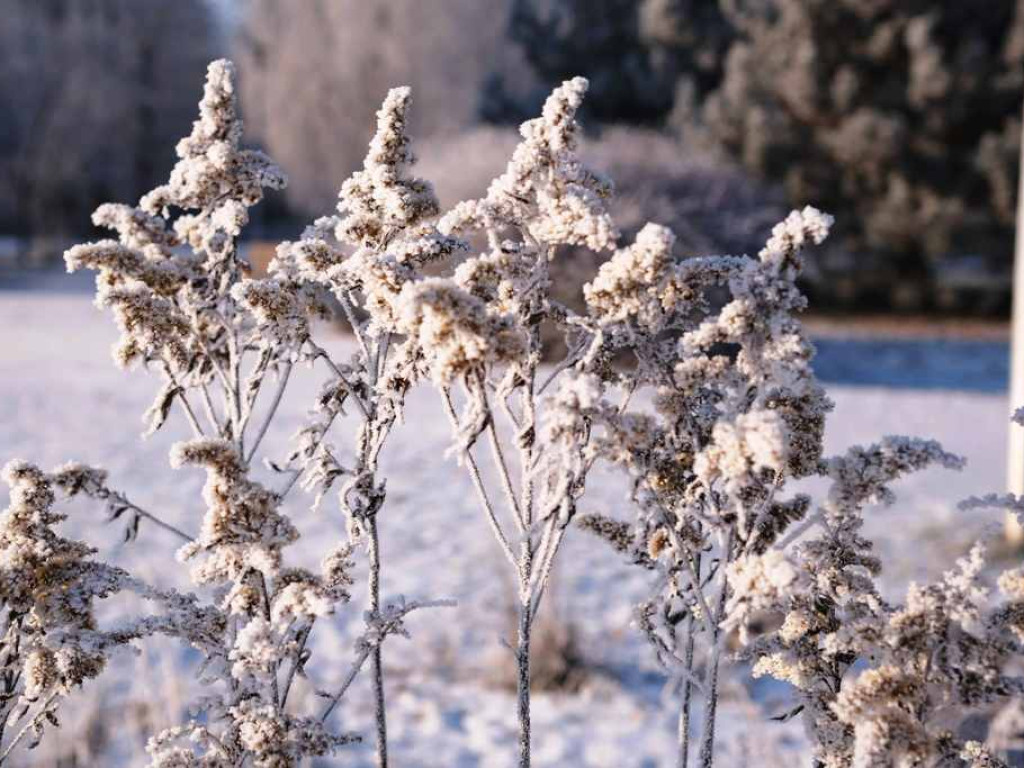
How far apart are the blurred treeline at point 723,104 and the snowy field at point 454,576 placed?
3511mm

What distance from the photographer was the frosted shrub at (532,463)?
1291 mm

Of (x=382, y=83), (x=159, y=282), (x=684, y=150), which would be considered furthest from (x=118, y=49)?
(x=159, y=282)

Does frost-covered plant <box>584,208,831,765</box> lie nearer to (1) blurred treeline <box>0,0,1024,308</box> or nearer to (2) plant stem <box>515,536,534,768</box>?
(2) plant stem <box>515,536,534,768</box>

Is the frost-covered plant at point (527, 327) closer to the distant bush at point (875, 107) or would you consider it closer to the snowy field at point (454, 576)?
the snowy field at point (454, 576)

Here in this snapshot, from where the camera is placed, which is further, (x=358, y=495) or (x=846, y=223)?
(x=846, y=223)

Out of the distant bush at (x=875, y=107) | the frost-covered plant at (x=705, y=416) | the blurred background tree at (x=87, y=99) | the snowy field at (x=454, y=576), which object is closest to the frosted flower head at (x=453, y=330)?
the frost-covered plant at (x=705, y=416)

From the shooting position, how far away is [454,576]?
17.0 feet

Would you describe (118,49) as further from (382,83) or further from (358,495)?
(358,495)

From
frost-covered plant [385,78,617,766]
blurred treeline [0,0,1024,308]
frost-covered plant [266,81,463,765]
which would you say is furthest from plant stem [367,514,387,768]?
blurred treeline [0,0,1024,308]

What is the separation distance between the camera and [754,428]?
4.07 ft

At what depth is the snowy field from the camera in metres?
3.54

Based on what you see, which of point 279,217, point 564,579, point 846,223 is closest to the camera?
point 564,579

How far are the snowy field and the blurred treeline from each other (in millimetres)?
3511

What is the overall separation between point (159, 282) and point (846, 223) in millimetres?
14710
